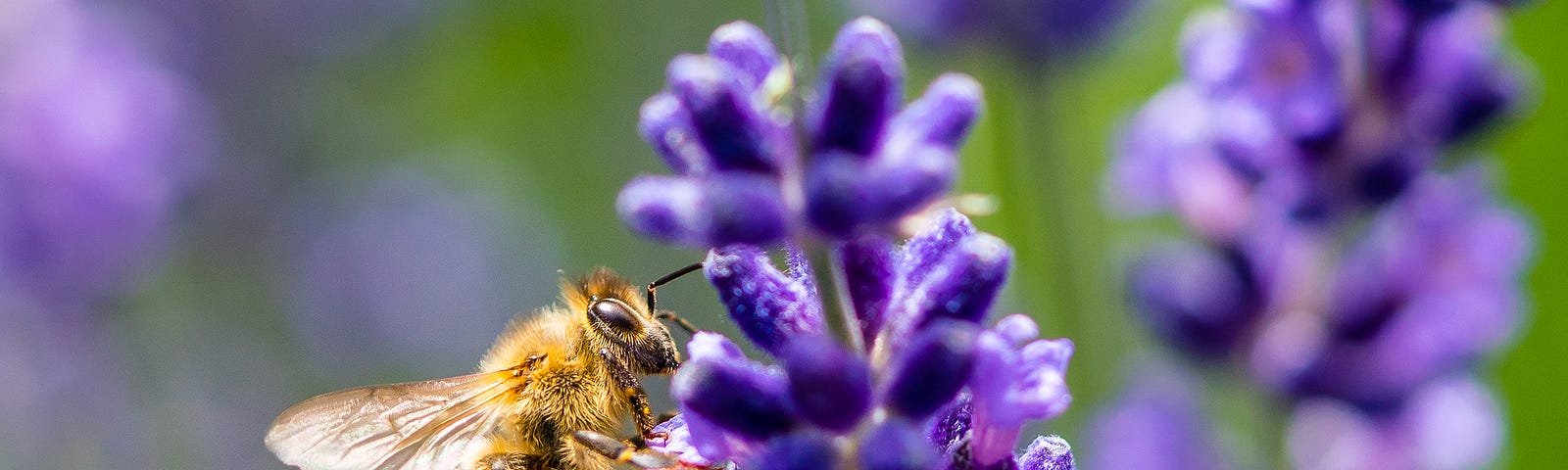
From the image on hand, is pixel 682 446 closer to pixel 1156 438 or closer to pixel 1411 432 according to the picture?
pixel 1156 438

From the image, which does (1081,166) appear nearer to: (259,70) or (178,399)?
(178,399)

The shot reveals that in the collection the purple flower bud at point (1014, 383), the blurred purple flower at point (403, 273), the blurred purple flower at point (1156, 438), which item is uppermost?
the blurred purple flower at point (403, 273)

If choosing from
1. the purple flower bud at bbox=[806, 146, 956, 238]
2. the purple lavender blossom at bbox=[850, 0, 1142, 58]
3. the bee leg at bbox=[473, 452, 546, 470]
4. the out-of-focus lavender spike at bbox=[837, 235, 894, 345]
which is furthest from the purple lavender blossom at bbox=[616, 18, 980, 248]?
the purple lavender blossom at bbox=[850, 0, 1142, 58]

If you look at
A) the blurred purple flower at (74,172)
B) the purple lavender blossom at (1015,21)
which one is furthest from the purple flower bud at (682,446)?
the blurred purple flower at (74,172)

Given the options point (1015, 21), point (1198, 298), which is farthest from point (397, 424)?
point (1015, 21)

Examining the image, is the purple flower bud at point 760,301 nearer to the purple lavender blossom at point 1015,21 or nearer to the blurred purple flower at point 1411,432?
the blurred purple flower at point 1411,432

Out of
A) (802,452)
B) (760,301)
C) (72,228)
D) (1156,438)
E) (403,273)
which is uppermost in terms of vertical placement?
(403,273)

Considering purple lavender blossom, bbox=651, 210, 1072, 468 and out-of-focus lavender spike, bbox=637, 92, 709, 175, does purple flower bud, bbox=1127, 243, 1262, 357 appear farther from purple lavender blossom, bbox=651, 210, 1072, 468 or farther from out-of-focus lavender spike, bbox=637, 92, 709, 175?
out-of-focus lavender spike, bbox=637, 92, 709, 175
